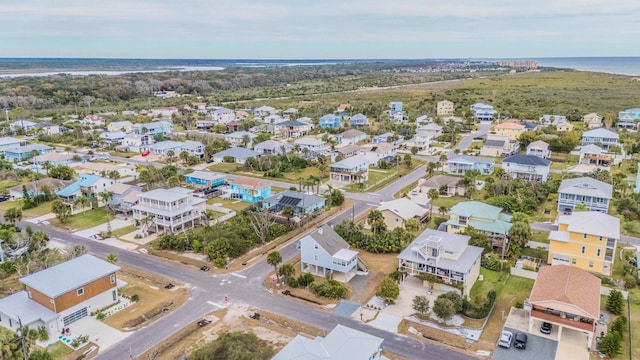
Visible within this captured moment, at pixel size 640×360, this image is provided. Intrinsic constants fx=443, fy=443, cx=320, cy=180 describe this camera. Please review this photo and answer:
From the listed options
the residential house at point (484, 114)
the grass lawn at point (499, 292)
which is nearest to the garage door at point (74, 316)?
the grass lawn at point (499, 292)

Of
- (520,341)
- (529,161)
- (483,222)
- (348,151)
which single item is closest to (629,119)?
(529,161)

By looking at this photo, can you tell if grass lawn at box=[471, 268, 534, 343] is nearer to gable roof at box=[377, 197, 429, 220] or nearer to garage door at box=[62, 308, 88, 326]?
gable roof at box=[377, 197, 429, 220]

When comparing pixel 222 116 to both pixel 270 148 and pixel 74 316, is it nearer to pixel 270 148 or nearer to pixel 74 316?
pixel 270 148

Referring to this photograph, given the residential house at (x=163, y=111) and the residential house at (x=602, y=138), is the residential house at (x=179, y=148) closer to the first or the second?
the residential house at (x=163, y=111)

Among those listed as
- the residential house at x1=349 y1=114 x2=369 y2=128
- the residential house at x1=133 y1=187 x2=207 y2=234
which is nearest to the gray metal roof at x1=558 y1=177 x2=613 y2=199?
the residential house at x1=133 y1=187 x2=207 y2=234

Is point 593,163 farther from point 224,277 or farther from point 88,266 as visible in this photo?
point 88,266

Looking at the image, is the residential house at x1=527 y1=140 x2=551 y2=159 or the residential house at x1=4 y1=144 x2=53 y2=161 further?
the residential house at x1=4 y1=144 x2=53 y2=161

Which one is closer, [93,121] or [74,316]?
[74,316]
